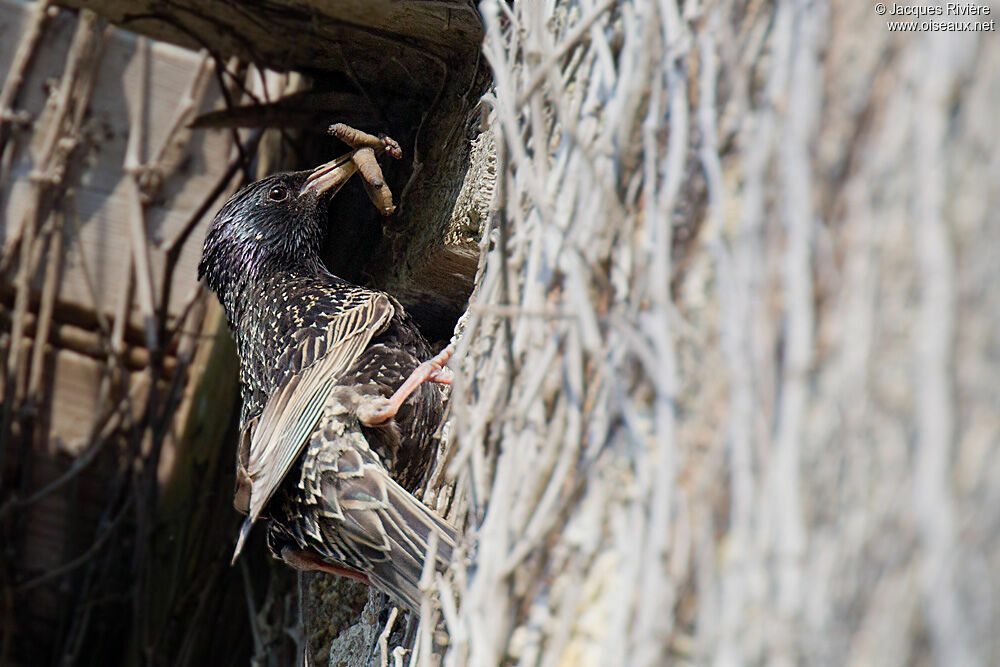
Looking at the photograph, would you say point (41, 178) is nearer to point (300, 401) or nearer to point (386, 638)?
point (300, 401)

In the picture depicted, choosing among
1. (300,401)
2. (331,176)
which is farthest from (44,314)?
(300,401)

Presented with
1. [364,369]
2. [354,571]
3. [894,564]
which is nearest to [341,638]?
[354,571]

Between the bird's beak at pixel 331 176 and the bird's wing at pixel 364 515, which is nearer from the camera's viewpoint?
the bird's wing at pixel 364 515

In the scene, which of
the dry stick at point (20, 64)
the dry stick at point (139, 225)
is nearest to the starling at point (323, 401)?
the dry stick at point (139, 225)

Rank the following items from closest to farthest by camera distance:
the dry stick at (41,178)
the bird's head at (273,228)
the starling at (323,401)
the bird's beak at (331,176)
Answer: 1. the starling at (323,401)
2. the bird's beak at (331,176)
3. the bird's head at (273,228)
4. the dry stick at (41,178)

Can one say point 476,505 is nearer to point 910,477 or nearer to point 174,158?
point 910,477

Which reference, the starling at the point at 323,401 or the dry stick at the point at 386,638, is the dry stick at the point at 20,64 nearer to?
the starling at the point at 323,401
